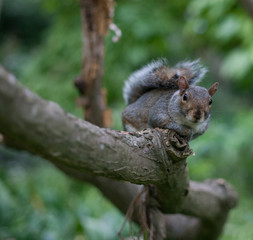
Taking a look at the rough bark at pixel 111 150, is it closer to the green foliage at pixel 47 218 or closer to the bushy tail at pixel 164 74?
the bushy tail at pixel 164 74

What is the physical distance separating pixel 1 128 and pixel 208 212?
4.11 ft

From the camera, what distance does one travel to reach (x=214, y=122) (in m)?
3.25

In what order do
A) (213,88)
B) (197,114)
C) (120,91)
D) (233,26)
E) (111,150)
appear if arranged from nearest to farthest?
1. (111,150)
2. (197,114)
3. (213,88)
4. (233,26)
5. (120,91)

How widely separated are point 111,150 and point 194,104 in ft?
1.56

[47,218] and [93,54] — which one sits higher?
[93,54]

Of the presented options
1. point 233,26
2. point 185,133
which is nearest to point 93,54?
point 185,133

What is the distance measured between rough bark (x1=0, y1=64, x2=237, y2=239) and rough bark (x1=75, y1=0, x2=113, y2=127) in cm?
71

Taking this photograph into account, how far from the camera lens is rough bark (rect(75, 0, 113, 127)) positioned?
1.99m

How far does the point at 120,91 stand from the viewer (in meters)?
3.47

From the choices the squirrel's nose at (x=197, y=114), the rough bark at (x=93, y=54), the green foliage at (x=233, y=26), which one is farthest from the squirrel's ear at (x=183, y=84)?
the green foliage at (x=233, y=26)

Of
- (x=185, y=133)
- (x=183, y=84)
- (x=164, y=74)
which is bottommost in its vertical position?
(x=185, y=133)

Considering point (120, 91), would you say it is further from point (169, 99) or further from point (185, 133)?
point (185, 133)

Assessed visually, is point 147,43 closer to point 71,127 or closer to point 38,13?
point 71,127

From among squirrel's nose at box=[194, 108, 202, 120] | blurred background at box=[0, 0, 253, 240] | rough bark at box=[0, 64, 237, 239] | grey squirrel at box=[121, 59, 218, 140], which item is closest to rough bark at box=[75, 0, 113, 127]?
grey squirrel at box=[121, 59, 218, 140]
